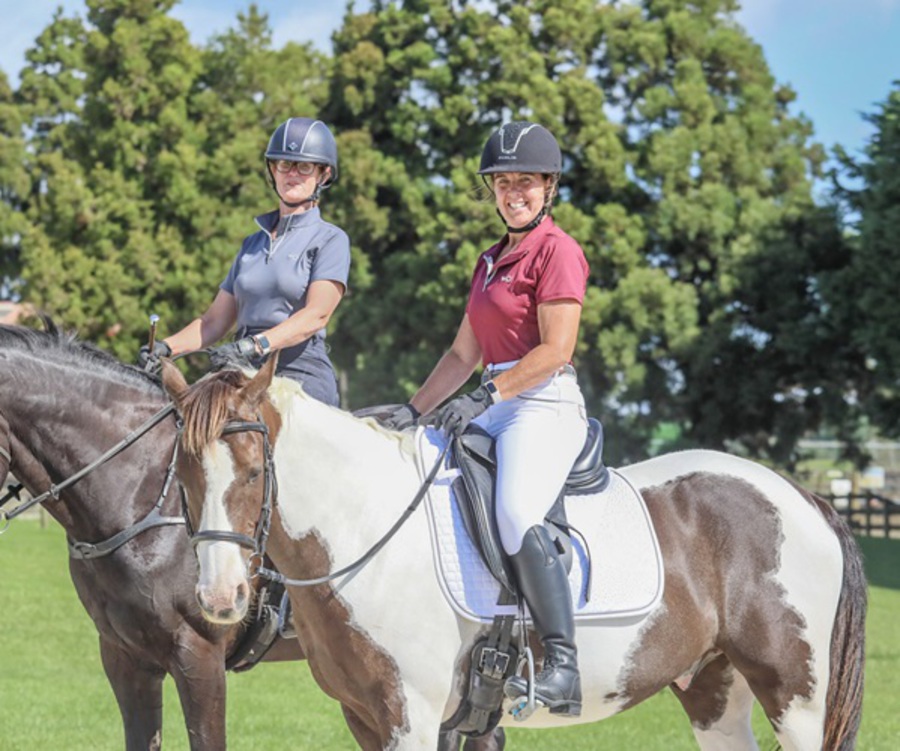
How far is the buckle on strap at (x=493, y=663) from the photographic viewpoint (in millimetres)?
4809

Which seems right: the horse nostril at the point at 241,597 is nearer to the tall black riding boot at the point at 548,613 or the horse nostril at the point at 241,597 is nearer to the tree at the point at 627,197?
the tall black riding boot at the point at 548,613

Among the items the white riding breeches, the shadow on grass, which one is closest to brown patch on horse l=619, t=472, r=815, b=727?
the white riding breeches

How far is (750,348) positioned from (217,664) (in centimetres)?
2813

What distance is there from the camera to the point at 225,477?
14.4 feet

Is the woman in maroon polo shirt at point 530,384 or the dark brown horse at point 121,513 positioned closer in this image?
the woman in maroon polo shirt at point 530,384

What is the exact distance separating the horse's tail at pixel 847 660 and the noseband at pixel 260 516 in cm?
243

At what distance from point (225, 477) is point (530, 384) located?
1.19 metres

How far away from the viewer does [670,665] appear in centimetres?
527

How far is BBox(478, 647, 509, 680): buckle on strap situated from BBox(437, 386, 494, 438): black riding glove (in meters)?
0.81

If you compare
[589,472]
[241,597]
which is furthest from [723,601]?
[241,597]

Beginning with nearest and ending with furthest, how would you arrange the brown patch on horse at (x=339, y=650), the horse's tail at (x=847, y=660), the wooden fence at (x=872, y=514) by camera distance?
1. the brown patch on horse at (x=339, y=650)
2. the horse's tail at (x=847, y=660)
3. the wooden fence at (x=872, y=514)

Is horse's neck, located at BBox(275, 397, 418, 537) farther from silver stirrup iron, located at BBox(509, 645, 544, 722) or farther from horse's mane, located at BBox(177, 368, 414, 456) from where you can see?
silver stirrup iron, located at BBox(509, 645, 544, 722)

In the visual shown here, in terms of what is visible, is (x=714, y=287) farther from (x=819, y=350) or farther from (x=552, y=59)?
(x=552, y=59)

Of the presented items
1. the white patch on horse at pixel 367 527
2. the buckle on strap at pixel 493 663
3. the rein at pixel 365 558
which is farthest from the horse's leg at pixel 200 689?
the buckle on strap at pixel 493 663
